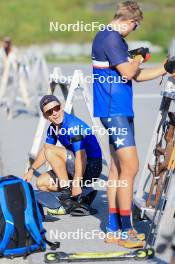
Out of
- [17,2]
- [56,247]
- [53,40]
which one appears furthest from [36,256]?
[17,2]

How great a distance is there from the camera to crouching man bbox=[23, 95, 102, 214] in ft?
26.9

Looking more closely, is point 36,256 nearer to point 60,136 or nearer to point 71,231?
point 71,231

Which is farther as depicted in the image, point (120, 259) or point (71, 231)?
point (71, 231)

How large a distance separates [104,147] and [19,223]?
256 centimetres

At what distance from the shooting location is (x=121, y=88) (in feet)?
23.1

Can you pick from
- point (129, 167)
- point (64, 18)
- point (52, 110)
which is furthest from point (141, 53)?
point (64, 18)

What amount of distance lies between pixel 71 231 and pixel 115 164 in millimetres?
761

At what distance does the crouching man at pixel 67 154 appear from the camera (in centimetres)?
820

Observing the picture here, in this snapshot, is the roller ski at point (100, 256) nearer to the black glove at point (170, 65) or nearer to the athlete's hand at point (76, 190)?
the black glove at point (170, 65)

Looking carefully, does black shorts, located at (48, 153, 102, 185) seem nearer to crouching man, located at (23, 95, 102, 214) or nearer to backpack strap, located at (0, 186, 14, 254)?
crouching man, located at (23, 95, 102, 214)

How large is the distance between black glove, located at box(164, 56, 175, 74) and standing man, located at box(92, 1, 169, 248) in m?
0.08

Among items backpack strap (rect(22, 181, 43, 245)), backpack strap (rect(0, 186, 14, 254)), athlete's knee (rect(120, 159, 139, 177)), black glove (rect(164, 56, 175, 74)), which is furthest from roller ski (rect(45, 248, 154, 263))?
black glove (rect(164, 56, 175, 74))

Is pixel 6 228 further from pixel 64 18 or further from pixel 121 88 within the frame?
pixel 64 18

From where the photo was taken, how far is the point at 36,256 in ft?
22.5
